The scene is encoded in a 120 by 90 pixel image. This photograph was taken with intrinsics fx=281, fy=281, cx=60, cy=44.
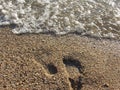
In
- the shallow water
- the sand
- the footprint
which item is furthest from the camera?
the shallow water

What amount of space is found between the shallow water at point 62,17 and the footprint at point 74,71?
0.54m

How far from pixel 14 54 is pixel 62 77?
0.71 metres

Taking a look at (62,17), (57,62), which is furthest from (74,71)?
(62,17)

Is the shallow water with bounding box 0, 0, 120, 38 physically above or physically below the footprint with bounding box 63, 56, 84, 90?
above

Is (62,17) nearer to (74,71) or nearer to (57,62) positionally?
(57,62)

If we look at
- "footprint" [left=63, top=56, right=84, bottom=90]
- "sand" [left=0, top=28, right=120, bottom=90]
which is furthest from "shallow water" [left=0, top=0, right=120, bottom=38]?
"footprint" [left=63, top=56, right=84, bottom=90]

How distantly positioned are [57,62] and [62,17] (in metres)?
1.01

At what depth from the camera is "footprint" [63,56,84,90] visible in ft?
11.8

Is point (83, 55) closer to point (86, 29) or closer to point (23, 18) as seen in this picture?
point (86, 29)

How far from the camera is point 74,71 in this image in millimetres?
3736

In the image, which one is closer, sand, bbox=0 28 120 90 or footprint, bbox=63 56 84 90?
sand, bbox=0 28 120 90

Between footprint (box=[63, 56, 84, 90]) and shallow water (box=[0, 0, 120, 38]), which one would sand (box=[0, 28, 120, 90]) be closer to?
footprint (box=[63, 56, 84, 90])

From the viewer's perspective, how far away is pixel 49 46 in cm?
393

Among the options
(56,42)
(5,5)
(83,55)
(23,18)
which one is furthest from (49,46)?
(5,5)
